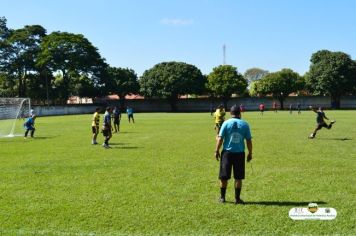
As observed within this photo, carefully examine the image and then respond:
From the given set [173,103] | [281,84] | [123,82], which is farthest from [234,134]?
[123,82]

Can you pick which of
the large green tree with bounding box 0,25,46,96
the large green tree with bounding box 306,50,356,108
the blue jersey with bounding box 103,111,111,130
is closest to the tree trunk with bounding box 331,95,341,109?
the large green tree with bounding box 306,50,356,108

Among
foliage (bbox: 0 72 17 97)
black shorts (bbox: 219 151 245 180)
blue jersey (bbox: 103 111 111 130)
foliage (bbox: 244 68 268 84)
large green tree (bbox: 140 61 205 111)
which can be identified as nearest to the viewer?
black shorts (bbox: 219 151 245 180)

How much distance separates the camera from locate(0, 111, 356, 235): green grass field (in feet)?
23.5

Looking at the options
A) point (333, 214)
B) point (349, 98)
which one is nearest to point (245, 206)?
point (333, 214)

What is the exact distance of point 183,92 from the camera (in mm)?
84875

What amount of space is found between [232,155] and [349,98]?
82.8 metres

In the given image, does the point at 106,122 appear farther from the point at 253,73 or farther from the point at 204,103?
the point at 253,73

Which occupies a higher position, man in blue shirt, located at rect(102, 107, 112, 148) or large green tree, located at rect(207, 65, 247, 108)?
large green tree, located at rect(207, 65, 247, 108)

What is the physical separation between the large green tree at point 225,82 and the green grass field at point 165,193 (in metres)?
69.0

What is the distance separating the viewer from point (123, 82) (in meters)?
90.4

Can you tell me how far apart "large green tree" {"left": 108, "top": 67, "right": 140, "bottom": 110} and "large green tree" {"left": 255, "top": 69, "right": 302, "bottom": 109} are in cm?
2556

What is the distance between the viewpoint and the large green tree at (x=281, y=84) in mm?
86688

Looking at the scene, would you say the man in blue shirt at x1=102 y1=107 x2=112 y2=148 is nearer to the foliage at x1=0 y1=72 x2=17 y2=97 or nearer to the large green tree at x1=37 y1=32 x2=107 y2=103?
the large green tree at x1=37 y1=32 x2=107 y2=103

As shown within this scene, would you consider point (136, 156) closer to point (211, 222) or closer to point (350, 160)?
point (350, 160)
